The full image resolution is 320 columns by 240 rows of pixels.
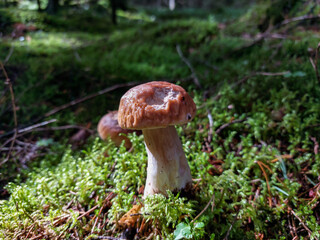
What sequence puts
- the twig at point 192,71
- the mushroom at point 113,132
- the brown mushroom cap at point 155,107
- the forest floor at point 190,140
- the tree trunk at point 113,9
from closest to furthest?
the brown mushroom cap at point 155,107 → the forest floor at point 190,140 → the mushroom at point 113,132 → the twig at point 192,71 → the tree trunk at point 113,9

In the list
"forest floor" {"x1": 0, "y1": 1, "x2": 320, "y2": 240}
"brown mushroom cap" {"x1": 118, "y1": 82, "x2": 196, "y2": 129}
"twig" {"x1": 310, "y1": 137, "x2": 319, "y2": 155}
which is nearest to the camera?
"brown mushroom cap" {"x1": 118, "y1": 82, "x2": 196, "y2": 129}

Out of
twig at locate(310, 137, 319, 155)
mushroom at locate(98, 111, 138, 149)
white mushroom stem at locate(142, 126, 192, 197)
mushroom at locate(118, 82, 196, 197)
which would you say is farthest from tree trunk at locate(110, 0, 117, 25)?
twig at locate(310, 137, 319, 155)

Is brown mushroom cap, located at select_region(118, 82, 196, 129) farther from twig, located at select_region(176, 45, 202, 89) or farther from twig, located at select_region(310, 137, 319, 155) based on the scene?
twig, located at select_region(176, 45, 202, 89)

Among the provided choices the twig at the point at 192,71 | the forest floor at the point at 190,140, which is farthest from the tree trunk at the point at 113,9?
the twig at the point at 192,71

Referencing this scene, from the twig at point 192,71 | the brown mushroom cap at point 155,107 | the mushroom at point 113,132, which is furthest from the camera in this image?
the twig at point 192,71

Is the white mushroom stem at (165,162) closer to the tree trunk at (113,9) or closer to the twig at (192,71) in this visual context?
the twig at (192,71)

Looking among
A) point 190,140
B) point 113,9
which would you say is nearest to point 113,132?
point 190,140

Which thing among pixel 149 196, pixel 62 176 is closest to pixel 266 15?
pixel 149 196
